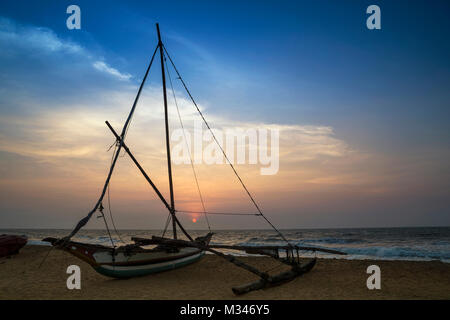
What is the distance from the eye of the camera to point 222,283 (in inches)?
486

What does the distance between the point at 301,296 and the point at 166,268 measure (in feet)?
22.5

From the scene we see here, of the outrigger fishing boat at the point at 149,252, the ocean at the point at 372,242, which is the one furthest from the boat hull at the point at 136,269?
the ocean at the point at 372,242

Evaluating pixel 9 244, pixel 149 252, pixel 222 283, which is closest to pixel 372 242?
pixel 222 283

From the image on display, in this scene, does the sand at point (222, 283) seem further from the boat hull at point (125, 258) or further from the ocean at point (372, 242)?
the ocean at point (372, 242)

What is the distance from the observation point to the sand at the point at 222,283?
999cm

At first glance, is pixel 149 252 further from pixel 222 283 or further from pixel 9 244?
pixel 9 244

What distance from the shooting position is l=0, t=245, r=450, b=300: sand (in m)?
9.99

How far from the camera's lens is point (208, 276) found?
45.9ft

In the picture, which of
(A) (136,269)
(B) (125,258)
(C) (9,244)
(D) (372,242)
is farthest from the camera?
(D) (372,242)

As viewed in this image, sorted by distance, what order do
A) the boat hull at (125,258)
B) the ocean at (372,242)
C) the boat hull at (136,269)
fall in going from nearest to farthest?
the boat hull at (125,258) → the boat hull at (136,269) → the ocean at (372,242)
